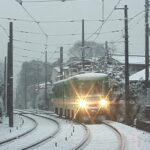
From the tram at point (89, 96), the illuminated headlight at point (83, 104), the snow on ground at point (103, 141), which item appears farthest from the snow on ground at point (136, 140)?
the illuminated headlight at point (83, 104)

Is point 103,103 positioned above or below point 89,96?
below

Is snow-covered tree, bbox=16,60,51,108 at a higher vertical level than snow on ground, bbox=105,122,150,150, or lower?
higher

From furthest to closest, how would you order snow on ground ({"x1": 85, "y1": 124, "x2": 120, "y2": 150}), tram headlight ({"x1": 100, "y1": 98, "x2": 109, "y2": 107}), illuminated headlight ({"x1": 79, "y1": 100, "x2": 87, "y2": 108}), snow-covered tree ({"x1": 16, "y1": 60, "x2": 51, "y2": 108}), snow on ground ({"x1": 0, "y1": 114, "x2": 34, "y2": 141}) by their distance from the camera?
snow-covered tree ({"x1": 16, "y1": 60, "x2": 51, "y2": 108}), tram headlight ({"x1": 100, "y1": 98, "x2": 109, "y2": 107}), illuminated headlight ({"x1": 79, "y1": 100, "x2": 87, "y2": 108}), snow on ground ({"x1": 0, "y1": 114, "x2": 34, "y2": 141}), snow on ground ({"x1": 85, "y1": 124, "x2": 120, "y2": 150})

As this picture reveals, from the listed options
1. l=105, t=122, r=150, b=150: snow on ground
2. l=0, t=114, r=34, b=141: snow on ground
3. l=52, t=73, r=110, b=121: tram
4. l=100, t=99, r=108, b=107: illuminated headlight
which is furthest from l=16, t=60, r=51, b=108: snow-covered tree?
l=105, t=122, r=150, b=150: snow on ground

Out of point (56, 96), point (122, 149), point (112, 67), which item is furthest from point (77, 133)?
point (112, 67)

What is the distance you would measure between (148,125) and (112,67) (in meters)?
34.3

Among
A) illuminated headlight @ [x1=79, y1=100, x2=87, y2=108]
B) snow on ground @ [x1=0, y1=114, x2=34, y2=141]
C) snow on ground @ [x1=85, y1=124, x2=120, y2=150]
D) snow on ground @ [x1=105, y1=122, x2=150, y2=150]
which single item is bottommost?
snow on ground @ [x1=0, y1=114, x2=34, y2=141]

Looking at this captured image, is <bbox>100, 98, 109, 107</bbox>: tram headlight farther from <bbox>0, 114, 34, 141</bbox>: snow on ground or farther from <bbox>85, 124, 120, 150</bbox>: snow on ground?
<bbox>85, 124, 120, 150</bbox>: snow on ground

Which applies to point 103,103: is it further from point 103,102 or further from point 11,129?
point 11,129

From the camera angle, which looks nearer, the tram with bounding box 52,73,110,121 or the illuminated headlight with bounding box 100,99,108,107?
the tram with bounding box 52,73,110,121

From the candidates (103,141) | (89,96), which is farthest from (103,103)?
(103,141)

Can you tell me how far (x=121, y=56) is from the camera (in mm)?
87625

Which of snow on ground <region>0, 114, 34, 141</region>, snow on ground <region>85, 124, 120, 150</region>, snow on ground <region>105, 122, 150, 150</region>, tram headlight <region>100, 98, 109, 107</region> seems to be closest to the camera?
snow on ground <region>105, 122, 150, 150</region>

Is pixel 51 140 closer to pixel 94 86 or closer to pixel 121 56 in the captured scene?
pixel 94 86
